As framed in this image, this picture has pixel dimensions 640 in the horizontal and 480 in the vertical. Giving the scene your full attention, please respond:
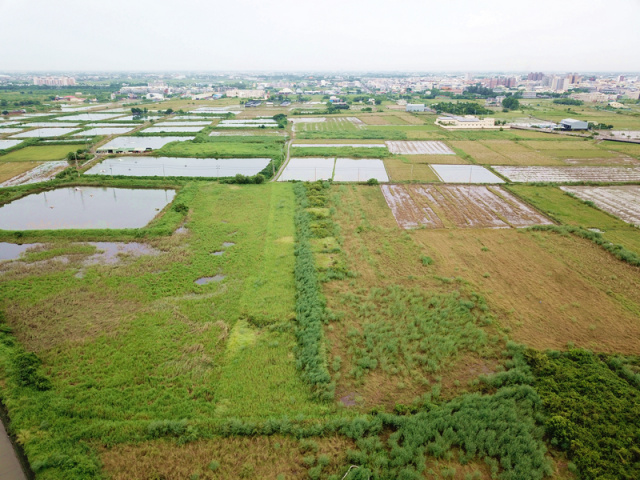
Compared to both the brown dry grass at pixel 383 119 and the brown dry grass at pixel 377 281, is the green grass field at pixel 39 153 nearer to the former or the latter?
the brown dry grass at pixel 377 281

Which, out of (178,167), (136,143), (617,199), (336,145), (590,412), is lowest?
(590,412)

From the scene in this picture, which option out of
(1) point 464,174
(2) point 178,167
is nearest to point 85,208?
(2) point 178,167

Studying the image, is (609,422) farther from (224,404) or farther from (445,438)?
(224,404)

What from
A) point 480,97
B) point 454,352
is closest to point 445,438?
point 454,352

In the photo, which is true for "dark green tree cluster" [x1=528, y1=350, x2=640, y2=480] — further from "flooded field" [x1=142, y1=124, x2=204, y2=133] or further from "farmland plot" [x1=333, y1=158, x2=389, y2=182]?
"flooded field" [x1=142, y1=124, x2=204, y2=133]

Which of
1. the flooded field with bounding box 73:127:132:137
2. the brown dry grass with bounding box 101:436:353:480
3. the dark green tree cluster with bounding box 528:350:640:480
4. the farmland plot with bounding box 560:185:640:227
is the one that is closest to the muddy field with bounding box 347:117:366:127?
Answer: the flooded field with bounding box 73:127:132:137

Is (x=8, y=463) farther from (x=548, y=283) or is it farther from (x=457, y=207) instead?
(x=457, y=207)
